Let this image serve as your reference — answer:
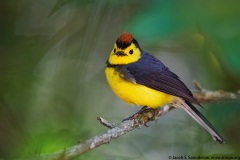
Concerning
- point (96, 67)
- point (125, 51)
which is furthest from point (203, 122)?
point (96, 67)

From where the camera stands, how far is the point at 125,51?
2.88 m

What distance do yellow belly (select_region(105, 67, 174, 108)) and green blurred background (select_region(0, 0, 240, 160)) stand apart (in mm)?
274

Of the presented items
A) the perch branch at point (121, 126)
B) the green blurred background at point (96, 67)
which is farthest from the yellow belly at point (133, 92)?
the green blurred background at point (96, 67)

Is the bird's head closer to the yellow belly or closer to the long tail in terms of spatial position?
the yellow belly

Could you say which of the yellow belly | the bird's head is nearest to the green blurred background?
the bird's head

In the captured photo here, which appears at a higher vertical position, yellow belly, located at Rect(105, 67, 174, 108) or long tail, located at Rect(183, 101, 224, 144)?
yellow belly, located at Rect(105, 67, 174, 108)

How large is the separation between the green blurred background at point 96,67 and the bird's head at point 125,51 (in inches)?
2.9

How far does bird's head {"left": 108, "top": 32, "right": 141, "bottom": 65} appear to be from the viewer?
270cm

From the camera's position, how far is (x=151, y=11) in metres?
2.53

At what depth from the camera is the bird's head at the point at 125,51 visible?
270cm

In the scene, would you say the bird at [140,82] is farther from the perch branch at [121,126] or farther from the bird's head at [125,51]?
the perch branch at [121,126]

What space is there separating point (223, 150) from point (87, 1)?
1307mm

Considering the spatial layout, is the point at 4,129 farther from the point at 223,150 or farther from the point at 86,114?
the point at 223,150

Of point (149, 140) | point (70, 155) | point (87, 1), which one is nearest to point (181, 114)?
point (149, 140)
